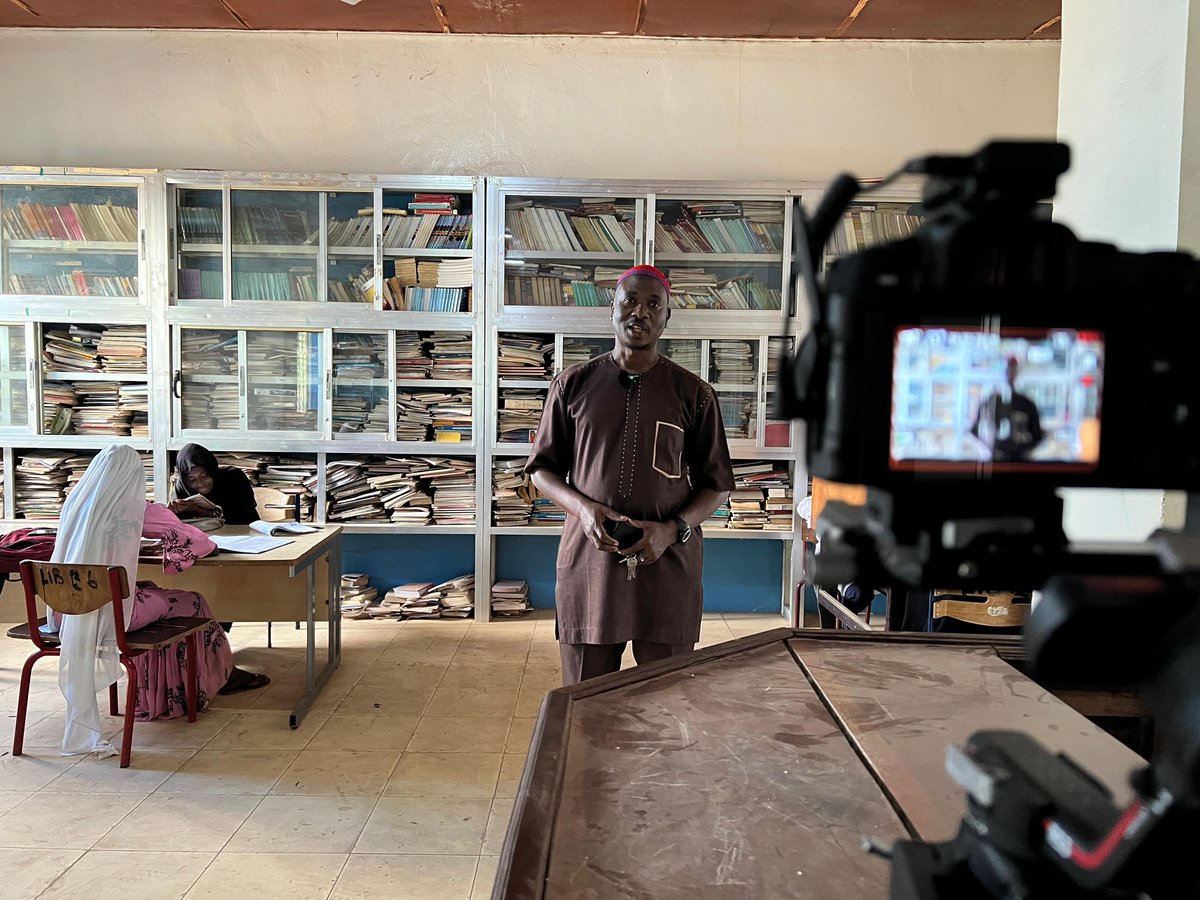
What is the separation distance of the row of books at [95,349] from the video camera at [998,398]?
502 cm

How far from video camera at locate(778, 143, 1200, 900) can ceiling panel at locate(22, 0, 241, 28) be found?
16.1ft

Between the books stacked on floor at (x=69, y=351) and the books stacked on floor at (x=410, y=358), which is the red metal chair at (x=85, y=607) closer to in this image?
the books stacked on floor at (x=410, y=358)

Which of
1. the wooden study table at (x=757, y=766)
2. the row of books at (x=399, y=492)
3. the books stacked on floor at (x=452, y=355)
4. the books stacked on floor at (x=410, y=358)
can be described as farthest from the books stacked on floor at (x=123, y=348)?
the wooden study table at (x=757, y=766)

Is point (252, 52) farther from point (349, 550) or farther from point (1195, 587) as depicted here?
point (1195, 587)

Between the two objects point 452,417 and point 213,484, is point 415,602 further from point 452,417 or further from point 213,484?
point 213,484

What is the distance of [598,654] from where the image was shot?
2277mm

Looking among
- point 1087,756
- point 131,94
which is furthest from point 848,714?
point 131,94

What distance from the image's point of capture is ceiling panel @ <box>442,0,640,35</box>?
428cm

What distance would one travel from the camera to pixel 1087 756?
1.21m

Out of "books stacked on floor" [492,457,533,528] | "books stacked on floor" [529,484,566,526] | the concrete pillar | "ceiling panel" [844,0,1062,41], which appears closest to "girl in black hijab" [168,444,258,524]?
"books stacked on floor" [492,457,533,528]

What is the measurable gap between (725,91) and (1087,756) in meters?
4.42

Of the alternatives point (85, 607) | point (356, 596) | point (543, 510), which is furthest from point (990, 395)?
point (356, 596)

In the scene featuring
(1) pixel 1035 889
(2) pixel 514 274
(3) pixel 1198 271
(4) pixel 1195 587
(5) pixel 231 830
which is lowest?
(5) pixel 231 830

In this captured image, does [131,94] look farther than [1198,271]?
Yes
